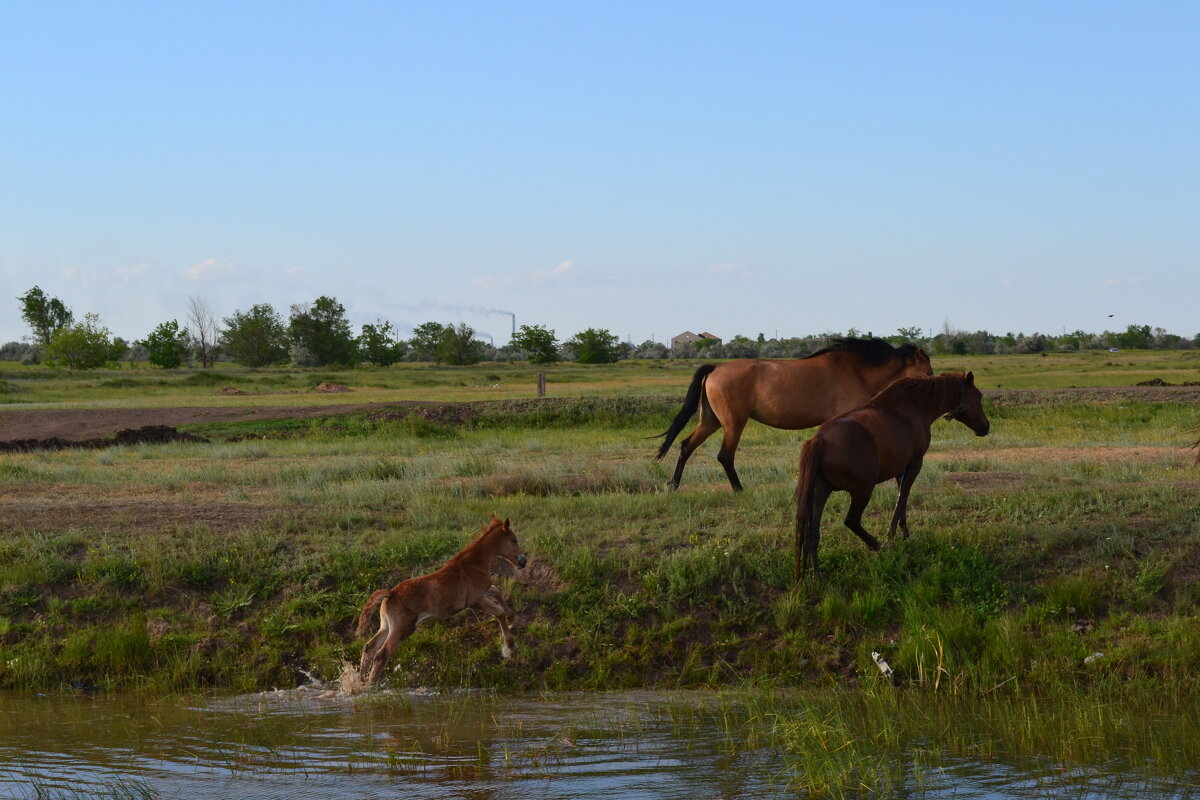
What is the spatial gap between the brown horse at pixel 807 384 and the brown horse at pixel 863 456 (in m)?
2.73

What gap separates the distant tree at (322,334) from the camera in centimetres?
9888

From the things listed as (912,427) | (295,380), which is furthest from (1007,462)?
(295,380)

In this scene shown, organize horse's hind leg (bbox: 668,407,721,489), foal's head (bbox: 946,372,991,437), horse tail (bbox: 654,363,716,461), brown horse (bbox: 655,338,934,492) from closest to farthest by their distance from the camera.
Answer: foal's head (bbox: 946,372,991,437), brown horse (bbox: 655,338,934,492), horse's hind leg (bbox: 668,407,721,489), horse tail (bbox: 654,363,716,461)

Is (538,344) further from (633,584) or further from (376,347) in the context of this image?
(633,584)

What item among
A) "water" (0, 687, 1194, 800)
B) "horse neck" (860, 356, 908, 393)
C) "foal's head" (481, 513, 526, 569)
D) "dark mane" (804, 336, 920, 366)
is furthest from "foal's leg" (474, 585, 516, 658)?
"horse neck" (860, 356, 908, 393)

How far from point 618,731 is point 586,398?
28.0m

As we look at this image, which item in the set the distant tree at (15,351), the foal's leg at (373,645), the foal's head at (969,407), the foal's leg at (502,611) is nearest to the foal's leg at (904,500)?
the foal's head at (969,407)

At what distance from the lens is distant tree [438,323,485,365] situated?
10450 centimetres

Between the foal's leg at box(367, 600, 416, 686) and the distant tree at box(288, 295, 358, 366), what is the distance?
9248 cm

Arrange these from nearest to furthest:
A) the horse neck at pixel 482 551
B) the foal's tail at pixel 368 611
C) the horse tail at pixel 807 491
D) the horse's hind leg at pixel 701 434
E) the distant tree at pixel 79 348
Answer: the foal's tail at pixel 368 611
the horse neck at pixel 482 551
the horse tail at pixel 807 491
the horse's hind leg at pixel 701 434
the distant tree at pixel 79 348

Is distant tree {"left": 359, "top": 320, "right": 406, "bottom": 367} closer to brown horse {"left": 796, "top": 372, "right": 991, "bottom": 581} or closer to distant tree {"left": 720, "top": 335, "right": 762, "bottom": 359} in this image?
distant tree {"left": 720, "top": 335, "right": 762, "bottom": 359}

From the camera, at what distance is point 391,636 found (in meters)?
8.68

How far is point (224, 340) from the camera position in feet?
339

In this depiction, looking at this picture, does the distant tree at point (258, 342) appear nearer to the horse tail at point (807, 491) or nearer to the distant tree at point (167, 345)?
the distant tree at point (167, 345)
